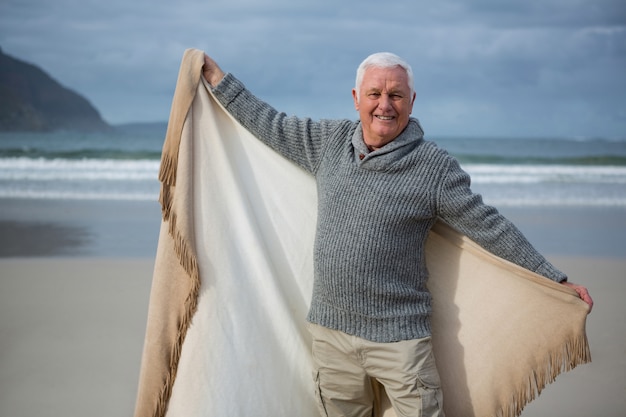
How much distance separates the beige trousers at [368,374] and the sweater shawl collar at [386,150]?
62 cm

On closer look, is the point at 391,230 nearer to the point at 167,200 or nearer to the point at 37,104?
the point at 167,200

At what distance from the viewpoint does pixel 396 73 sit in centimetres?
259

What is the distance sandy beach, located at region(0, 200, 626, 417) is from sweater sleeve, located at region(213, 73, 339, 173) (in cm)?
160

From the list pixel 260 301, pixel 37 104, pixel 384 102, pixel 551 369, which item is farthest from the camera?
pixel 37 104

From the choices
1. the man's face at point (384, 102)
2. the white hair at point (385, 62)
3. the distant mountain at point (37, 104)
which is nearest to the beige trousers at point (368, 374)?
the man's face at point (384, 102)

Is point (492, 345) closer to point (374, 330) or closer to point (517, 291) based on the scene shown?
point (517, 291)

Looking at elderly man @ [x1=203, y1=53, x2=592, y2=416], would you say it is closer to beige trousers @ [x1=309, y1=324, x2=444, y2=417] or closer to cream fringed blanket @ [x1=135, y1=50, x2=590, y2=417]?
beige trousers @ [x1=309, y1=324, x2=444, y2=417]

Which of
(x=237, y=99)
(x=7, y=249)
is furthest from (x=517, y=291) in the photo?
(x=7, y=249)

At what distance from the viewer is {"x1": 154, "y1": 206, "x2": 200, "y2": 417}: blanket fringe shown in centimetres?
285

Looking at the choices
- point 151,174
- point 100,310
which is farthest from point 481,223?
point 151,174

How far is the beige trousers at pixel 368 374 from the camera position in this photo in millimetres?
2611

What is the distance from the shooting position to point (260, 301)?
2979 mm

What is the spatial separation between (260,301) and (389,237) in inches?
25.5

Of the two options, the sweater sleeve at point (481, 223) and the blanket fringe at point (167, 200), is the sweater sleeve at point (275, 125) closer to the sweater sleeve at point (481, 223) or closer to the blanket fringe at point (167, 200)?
the blanket fringe at point (167, 200)
